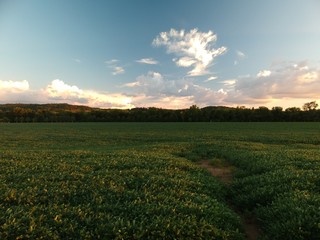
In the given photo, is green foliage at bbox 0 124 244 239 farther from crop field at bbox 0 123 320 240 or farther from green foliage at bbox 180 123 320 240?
green foliage at bbox 180 123 320 240

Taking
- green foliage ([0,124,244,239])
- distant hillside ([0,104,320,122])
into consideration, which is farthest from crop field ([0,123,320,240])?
distant hillside ([0,104,320,122])

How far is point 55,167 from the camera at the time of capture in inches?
544

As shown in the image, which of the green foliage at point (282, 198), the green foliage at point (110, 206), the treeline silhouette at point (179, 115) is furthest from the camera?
the treeline silhouette at point (179, 115)

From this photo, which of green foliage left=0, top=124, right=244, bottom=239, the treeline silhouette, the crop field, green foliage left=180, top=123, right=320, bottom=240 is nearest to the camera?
green foliage left=0, top=124, right=244, bottom=239

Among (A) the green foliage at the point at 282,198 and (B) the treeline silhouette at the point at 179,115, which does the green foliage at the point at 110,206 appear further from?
(B) the treeline silhouette at the point at 179,115

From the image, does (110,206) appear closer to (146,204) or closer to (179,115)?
(146,204)

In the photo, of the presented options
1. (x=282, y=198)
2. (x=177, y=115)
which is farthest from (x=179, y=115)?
(x=282, y=198)

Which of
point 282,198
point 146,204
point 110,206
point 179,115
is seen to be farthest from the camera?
point 179,115

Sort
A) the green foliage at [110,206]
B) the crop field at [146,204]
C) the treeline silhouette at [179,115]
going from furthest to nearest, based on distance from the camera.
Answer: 1. the treeline silhouette at [179,115]
2. the crop field at [146,204]
3. the green foliage at [110,206]

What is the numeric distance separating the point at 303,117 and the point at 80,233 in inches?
5920

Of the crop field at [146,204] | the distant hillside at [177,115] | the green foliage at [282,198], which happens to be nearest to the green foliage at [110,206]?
the crop field at [146,204]

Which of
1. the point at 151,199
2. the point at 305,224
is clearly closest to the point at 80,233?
the point at 151,199

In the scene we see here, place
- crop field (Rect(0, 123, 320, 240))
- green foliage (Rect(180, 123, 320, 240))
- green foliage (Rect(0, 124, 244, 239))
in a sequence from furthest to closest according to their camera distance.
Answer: green foliage (Rect(180, 123, 320, 240))
crop field (Rect(0, 123, 320, 240))
green foliage (Rect(0, 124, 244, 239))

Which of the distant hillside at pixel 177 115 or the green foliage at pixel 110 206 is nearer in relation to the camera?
the green foliage at pixel 110 206
